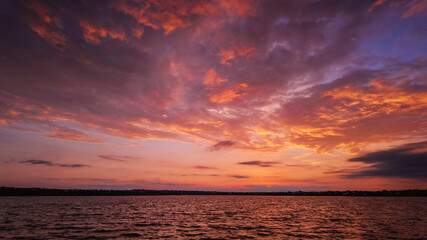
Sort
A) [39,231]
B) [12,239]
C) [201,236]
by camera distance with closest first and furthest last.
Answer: [12,239] < [201,236] < [39,231]

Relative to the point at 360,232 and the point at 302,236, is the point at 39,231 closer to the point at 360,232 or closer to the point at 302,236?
the point at 302,236

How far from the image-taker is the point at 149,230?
40406 mm

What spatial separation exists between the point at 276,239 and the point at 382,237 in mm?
16449

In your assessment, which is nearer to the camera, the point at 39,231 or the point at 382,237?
the point at 382,237

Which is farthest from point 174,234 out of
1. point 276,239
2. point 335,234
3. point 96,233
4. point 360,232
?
point 360,232

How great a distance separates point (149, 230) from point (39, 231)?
1756 centimetres

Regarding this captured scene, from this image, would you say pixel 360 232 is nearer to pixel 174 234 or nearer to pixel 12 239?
pixel 174 234

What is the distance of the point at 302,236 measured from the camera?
35.9 m

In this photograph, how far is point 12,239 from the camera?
32344 mm

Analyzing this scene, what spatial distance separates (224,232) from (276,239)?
9.06 metres

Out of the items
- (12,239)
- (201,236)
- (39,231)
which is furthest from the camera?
(39,231)

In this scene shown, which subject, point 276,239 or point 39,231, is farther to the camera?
point 39,231

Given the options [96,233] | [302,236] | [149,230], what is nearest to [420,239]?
[302,236]

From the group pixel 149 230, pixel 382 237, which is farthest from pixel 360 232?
pixel 149 230
